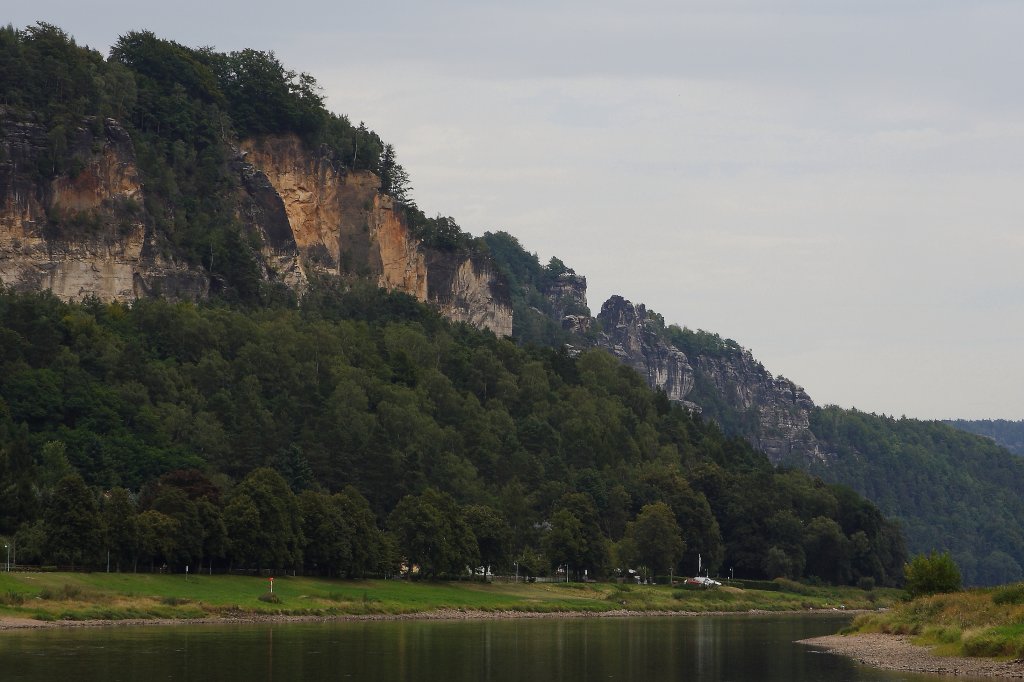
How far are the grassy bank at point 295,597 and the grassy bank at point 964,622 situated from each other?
3425 centimetres

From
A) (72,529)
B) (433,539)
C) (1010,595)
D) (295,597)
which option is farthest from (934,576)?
(72,529)

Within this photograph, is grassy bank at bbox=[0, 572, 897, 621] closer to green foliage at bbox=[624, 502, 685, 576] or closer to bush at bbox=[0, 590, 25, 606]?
bush at bbox=[0, 590, 25, 606]

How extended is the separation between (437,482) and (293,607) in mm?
71956

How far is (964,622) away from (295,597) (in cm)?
4943

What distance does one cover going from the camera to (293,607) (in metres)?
111

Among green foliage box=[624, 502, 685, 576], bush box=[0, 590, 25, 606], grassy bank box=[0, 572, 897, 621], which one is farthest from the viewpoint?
green foliage box=[624, 502, 685, 576]

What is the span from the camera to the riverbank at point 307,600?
96.6m

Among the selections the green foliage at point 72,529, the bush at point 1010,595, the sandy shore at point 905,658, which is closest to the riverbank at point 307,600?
the green foliage at point 72,529

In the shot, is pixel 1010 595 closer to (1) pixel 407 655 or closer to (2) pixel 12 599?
(1) pixel 407 655

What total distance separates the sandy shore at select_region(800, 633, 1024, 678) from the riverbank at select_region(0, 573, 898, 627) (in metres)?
32.9

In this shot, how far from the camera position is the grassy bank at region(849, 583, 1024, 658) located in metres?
75.5

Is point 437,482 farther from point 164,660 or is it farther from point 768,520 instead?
point 164,660

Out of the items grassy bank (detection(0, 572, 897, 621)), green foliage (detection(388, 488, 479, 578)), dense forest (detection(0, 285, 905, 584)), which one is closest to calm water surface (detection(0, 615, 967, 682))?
grassy bank (detection(0, 572, 897, 621))

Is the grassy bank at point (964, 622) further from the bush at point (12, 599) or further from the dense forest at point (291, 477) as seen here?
the bush at point (12, 599)
